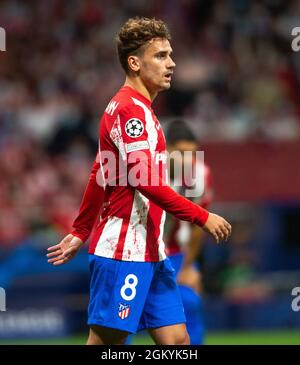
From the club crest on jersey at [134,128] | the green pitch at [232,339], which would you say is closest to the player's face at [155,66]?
the club crest on jersey at [134,128]

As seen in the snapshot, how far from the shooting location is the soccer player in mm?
5844

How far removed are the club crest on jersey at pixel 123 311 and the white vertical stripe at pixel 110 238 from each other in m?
0.30

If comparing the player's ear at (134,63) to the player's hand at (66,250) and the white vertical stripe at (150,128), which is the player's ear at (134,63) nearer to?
the white vertical stripe at (150,128)

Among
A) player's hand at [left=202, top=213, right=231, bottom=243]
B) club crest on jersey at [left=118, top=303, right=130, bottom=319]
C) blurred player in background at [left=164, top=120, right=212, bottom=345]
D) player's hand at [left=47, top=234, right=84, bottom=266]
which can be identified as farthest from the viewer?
blurred player in background at [left=164, top=120, right=212, bottom=345]

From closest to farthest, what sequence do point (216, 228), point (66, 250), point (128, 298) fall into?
point (216, 228), point (128, 298), point (66, 250)

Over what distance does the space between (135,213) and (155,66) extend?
2.85 ft

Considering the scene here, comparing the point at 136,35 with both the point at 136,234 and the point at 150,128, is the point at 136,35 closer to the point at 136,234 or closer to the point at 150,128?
the point at 150,128

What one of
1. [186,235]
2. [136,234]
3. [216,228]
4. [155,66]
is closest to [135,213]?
[136,234]

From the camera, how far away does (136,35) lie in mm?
6047

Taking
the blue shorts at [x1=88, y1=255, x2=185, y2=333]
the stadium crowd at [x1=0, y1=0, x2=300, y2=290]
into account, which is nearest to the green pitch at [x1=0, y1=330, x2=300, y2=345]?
the stadium crowd at [x1=0, y1=0, x2=300, y2=290]

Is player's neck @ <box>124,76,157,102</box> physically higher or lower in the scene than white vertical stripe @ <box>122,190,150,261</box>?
higher

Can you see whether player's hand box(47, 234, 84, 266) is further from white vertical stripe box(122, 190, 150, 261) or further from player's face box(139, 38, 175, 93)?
player's face box(139, 38, 175, 93)

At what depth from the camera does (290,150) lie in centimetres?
1425
